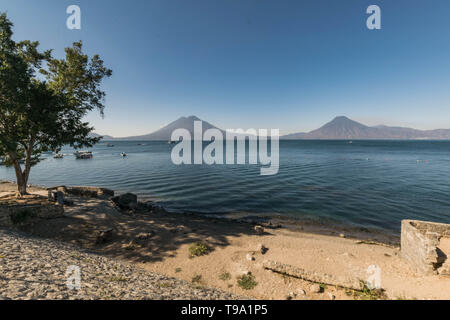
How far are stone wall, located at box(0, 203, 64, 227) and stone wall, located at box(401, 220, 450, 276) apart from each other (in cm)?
2564

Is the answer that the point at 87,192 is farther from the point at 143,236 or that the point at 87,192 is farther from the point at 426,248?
the point at 426,248

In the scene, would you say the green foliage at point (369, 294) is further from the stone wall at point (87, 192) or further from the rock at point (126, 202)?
the stone wall at point (87, 192)

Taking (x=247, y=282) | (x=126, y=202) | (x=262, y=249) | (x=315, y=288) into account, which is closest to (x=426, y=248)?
(x=315, y=288)

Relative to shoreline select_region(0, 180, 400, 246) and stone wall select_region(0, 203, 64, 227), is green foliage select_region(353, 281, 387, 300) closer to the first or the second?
shoreline select_region(0, 180, 400, 246)

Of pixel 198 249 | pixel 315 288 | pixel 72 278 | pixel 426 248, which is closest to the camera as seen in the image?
pixel 72 278

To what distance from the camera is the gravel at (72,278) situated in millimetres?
5637

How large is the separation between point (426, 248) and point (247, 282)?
9804mm

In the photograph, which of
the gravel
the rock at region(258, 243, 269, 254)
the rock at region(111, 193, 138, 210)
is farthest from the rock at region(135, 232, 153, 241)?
the rock at region(258, 243, 269, 254)

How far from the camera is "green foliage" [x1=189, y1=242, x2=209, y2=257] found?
11492 mm

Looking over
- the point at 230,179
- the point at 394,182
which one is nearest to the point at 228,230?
the point at 230,179

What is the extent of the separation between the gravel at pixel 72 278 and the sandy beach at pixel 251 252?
4.69ft

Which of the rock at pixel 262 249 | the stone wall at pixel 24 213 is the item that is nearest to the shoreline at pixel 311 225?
the rock at pixel 262 249

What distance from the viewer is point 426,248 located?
8938mm
